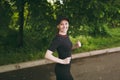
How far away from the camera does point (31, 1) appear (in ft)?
35.6

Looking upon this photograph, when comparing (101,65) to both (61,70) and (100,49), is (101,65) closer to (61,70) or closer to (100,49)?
(100,49)

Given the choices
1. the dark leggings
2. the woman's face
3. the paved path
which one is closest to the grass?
the paved path

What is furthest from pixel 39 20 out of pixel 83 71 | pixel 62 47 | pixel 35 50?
pixel 62 47

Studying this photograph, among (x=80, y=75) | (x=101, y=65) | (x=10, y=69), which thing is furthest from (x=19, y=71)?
(x=101, y=65)

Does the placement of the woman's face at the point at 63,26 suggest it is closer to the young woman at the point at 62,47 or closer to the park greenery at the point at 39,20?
the young woman at the point at 62,47

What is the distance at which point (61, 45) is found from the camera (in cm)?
459

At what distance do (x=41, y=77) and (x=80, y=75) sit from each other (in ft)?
3.80

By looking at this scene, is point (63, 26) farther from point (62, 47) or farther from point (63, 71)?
point (63, 71)

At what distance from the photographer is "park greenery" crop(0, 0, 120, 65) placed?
10.7 meters

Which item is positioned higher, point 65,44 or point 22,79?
point 65,44

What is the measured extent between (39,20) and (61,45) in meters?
6.35

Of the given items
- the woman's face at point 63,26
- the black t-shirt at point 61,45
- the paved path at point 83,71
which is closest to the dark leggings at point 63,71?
the black t-shirt at point 61,45

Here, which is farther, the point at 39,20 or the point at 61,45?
the point at 39,20

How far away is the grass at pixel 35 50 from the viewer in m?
10.2
